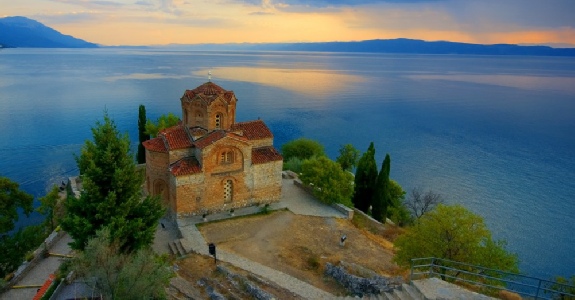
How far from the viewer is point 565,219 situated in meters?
42.9

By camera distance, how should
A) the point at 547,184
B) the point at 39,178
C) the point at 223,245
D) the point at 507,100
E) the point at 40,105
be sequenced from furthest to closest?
the point at 507,100
the point at 40,105
the point at 547,184
the point at 39,178
the point at 223,245

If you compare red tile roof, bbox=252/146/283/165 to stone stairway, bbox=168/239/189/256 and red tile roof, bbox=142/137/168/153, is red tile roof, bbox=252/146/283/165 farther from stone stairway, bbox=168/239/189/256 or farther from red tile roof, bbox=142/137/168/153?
stone stairway, bbox=168/239/189/256

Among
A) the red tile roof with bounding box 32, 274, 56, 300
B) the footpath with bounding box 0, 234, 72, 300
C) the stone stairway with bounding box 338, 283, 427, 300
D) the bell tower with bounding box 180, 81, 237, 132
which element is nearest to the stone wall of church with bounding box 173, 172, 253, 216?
the bell tower with bounding box 180, 81, 237, 132

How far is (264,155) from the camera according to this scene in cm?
2983

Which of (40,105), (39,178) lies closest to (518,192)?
(39,178)

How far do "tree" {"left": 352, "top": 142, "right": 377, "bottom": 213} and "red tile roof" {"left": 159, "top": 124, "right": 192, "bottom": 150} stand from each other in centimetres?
1521

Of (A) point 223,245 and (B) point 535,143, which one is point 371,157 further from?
(B) point 535,143

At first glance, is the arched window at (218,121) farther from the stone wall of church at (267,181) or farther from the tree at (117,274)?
the tree at (117,274)

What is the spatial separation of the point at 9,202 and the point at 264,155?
1691 centimetres

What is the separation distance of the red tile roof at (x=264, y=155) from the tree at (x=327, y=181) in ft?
11.0

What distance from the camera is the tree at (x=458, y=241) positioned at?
1669 centimetres

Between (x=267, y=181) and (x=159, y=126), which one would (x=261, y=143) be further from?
(x=159, y=126)

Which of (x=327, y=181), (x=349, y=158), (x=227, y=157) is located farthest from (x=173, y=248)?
(x=349, y=158)

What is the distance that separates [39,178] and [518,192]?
5634 cm
